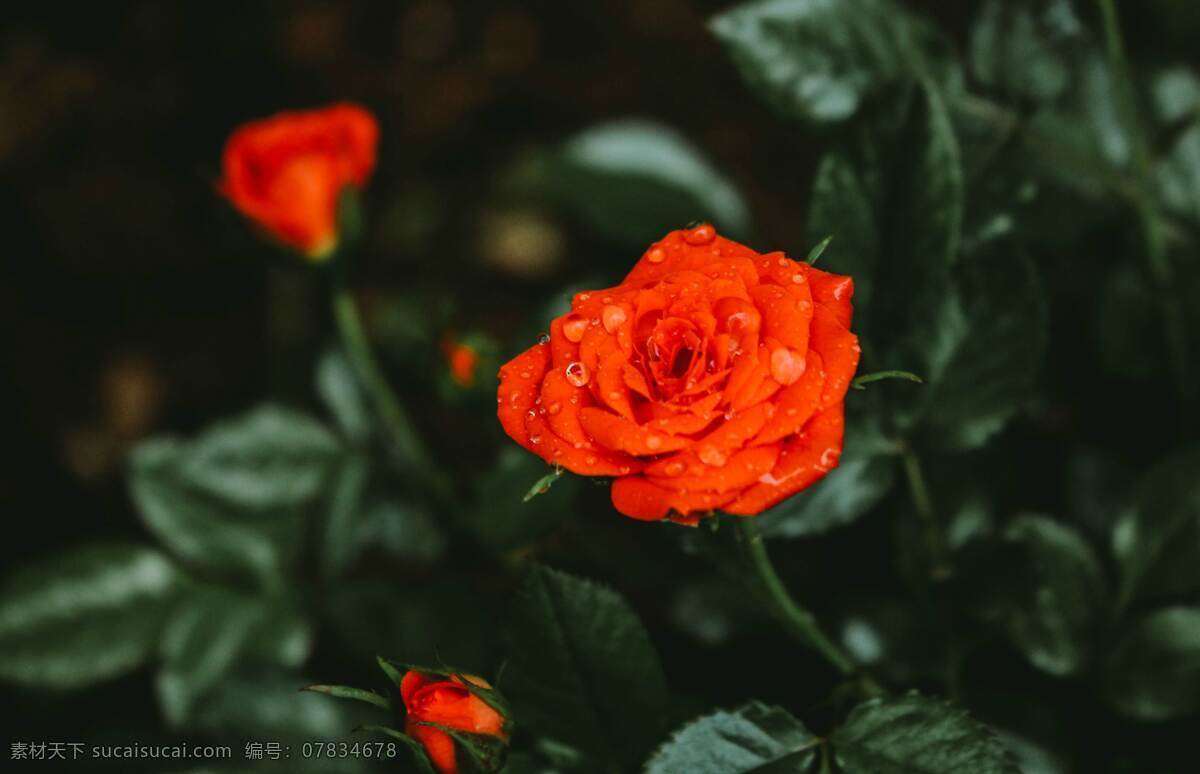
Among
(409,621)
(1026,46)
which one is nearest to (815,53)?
(1026,46)

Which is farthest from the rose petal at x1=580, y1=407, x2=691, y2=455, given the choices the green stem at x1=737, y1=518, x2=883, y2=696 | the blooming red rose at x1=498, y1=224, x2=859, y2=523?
the green stem at x1=737, y1=518, x2=883, y2=696

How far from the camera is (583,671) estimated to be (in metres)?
0.89

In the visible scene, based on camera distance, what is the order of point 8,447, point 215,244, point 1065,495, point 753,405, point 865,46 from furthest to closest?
point 215,244 → point 8,447 → point 1065,495 → point 865,46 → point 753,405

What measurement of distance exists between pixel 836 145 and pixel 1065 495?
0.61 metres

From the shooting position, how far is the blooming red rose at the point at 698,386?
2.05 ft

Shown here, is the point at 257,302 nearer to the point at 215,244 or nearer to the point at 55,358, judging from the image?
the point at 215,244

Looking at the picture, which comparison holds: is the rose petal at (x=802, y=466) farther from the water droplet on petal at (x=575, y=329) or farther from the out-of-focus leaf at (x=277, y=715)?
the out-of-focus leaf at (x=277, y=715)

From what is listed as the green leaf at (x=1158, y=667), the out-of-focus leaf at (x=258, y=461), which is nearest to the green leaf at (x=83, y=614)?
the out-of-focus leaf at (x=258, y=461)

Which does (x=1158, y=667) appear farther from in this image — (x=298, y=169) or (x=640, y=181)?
(x=298, y=169)

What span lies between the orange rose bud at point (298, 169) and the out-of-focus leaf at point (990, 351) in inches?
25.8

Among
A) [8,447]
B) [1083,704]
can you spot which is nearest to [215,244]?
[8,447]

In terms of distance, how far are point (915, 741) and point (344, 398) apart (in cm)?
83

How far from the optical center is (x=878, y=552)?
129 cm

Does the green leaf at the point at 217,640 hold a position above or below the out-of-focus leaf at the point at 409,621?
below
